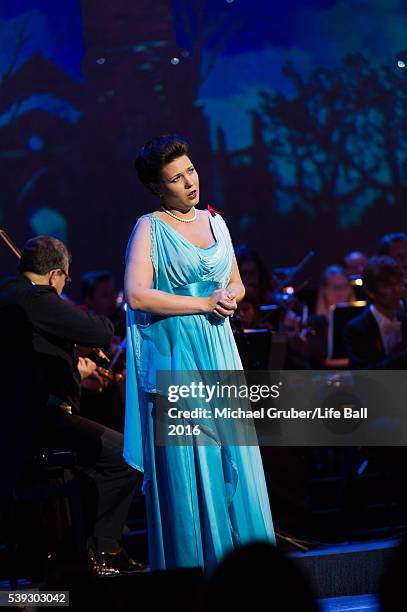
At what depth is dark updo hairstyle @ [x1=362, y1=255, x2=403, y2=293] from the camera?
5.62 metres

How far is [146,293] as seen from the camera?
3.36 m

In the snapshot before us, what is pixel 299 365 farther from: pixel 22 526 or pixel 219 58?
pixel 219 58

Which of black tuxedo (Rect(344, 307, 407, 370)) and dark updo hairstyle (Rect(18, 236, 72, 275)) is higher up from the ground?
dark updo hairstyle (Rect(18, 236, 72, 275))

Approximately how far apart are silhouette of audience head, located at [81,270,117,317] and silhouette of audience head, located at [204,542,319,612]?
565 centimetres

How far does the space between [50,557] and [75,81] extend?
6972 mm

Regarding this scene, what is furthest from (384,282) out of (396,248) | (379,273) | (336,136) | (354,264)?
(336,136)

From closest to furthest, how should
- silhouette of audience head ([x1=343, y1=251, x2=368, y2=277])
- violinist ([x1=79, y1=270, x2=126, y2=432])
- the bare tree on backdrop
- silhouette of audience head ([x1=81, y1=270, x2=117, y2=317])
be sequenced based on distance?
violinist ([x1=79, y1=270, x2=126, y2=432]), silhouette of audience head ([x1=81, y1=270, x2=117, y2=317]), silhouette of audience head ([x1=343, y1=251, x2=368, y2=277]), the bare tree on backdrop

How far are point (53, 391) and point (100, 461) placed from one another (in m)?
0.41

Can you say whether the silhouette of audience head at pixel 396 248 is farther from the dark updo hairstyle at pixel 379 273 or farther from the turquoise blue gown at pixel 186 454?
the turquoise blue gown at pixel 186 454

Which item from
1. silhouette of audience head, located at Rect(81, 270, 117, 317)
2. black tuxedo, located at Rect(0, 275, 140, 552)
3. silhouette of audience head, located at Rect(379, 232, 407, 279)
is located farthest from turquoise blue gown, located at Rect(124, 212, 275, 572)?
silhouette of audience head, located at Rect(379, 232, 407, 279)

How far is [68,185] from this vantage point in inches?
410

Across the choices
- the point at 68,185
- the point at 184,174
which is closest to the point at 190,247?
the point at 184,174

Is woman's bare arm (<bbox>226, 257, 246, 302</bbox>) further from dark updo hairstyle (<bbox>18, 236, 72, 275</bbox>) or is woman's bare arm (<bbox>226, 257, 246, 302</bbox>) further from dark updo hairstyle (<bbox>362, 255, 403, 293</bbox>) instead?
dark updo hairstyle (<bbox>362, 255, 403, 293</bbox>)

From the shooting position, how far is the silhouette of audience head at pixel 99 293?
23.7 ft
